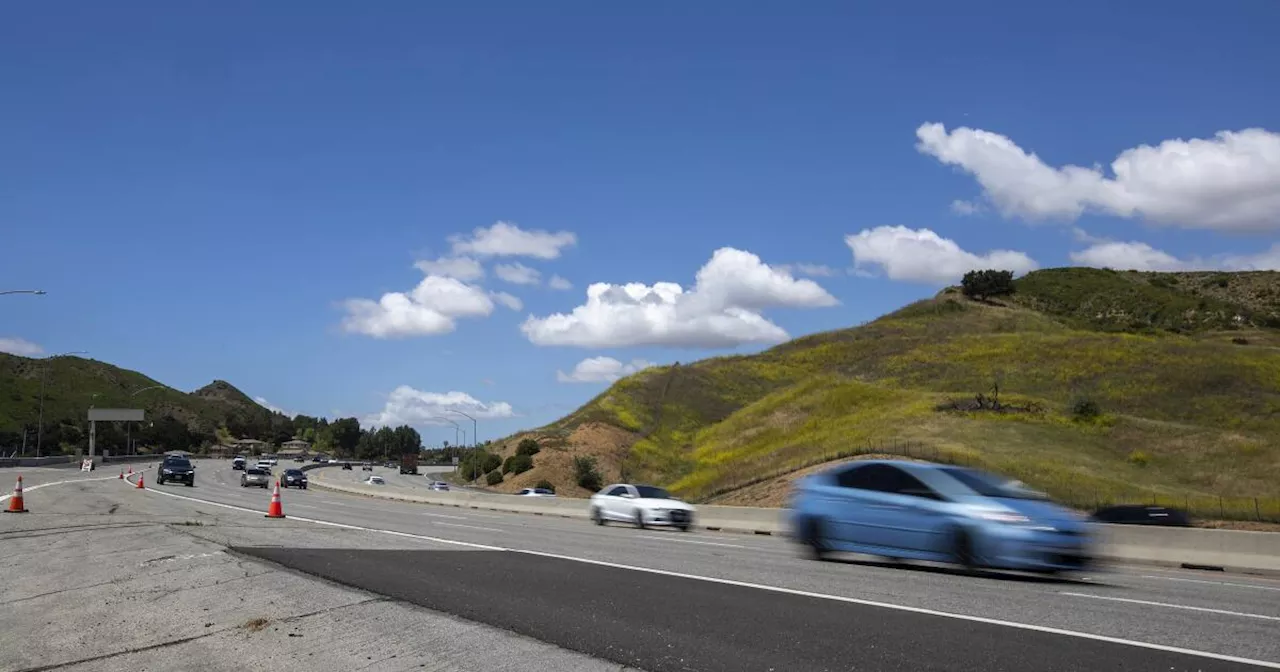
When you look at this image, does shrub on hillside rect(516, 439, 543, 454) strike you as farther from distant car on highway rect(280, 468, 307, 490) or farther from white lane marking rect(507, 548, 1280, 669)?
white lane marking rect(507, 548, 1280, 669)

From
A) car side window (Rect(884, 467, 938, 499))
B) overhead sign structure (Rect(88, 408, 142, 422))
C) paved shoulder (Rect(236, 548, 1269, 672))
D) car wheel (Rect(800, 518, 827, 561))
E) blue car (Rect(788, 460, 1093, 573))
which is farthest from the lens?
overhead sign structure (Rect(88, 408, 142, 422))

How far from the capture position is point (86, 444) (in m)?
134

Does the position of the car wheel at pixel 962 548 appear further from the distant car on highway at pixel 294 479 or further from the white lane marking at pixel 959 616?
the distant car on highway at pixel 294 479

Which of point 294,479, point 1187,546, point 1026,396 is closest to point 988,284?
point 1026,396

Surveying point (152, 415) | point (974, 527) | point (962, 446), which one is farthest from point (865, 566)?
point (152, 415)

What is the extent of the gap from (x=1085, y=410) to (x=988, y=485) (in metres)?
52.8

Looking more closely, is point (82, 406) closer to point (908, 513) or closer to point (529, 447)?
point (529, 447)

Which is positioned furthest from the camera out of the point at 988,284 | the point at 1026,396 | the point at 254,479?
the point at 988,284

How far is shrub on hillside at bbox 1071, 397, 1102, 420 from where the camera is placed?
61812 mm

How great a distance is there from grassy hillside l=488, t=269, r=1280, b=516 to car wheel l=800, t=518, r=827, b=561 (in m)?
28.0

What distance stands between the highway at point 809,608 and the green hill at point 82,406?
349 feet

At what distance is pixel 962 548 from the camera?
1383 centimetres

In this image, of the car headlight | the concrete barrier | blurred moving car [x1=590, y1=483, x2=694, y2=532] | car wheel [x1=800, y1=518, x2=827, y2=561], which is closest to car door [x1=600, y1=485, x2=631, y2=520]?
blurred moving car [x1=590, y1=483, x2=694, y2=532]

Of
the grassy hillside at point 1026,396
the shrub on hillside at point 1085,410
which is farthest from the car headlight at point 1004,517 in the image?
the shrub on hillside at point 1085,410
